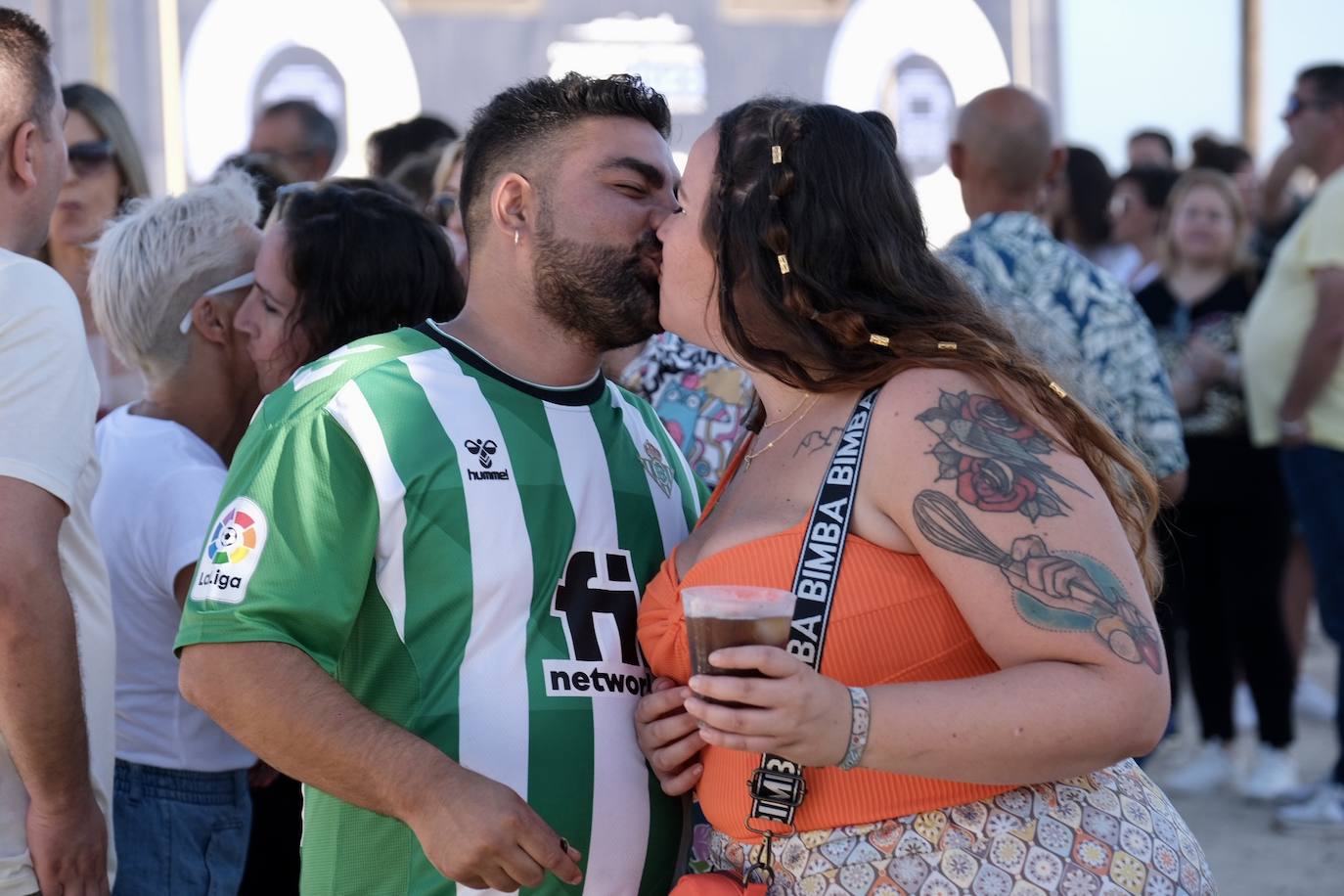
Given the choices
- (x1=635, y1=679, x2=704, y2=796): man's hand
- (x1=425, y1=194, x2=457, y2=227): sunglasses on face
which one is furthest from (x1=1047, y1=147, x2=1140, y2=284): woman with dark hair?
(x1=635, y1=679, x2=704, y2=796): man's hand

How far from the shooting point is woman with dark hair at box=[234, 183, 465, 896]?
2.65 meters

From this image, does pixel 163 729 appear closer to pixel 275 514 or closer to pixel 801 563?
pixel 275 514

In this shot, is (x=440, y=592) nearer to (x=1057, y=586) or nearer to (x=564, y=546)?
(x=564, y=546)

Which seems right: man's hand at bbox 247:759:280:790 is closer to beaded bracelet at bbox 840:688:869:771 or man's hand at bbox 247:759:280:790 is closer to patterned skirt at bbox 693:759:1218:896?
patterned skirt at bbox 693:759:1218:896

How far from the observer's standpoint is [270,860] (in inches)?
127

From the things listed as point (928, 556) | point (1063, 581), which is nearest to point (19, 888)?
point (928, 556)

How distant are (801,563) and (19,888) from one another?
135 cm

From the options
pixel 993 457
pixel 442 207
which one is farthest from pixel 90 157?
pixel 993 457

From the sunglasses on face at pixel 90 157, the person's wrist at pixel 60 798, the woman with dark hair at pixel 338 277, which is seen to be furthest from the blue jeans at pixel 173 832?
the sunglasses on face at pixel 90 157

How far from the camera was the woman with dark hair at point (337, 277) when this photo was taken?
2.65m

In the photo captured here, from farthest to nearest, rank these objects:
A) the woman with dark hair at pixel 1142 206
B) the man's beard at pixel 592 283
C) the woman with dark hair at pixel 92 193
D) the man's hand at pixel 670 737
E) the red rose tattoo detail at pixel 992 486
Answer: the woman with dark hair at pixel 1142 206 < the woman with dark hair at pixel 92 193 < the man's beard at pixel 592 283 < the man's hand at pixel 670 737 < the red rose tattoo detail at pixel 992 486

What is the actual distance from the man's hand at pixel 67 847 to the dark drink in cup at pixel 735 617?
1.16 m

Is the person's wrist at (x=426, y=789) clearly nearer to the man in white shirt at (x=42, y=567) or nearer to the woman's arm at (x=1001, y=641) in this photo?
the woman's arm at (x=1001, y=641)

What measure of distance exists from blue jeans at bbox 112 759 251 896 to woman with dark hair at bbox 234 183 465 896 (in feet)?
2.53
